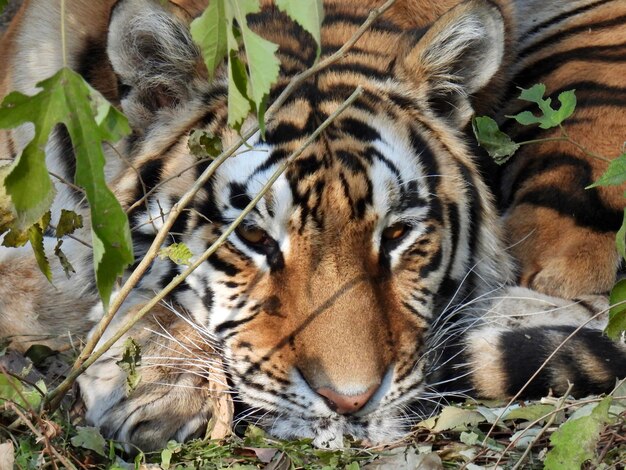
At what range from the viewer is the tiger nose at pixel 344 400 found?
2.04 meters

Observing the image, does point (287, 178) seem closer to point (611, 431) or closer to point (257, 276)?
point (257, 276)

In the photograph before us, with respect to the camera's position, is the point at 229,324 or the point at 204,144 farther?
the point at 229,324

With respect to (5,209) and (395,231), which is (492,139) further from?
(5,209)

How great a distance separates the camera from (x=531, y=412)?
2189mm

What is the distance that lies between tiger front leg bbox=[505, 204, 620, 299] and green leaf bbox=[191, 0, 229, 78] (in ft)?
4.69

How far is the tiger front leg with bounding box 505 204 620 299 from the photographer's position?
2674mm

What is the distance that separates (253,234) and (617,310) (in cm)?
82

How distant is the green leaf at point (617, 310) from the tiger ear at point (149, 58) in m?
1.13

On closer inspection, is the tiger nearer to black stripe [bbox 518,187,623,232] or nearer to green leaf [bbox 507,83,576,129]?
black stripe [bbox 518,187,623,232]

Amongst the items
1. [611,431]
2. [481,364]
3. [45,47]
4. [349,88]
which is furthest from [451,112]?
[45,47]

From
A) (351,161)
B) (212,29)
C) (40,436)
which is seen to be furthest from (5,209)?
(351,161)

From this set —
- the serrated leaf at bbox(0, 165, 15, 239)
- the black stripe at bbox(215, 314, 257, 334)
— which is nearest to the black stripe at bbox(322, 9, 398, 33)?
the black stripe at bbox(215, 314, 257, 334)

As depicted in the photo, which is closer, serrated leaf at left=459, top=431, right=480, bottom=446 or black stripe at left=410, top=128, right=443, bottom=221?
serrated leaf at left=459, top=431, right=480, bottom=446

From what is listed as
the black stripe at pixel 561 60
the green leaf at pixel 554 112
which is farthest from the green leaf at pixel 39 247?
the black stripe at pixel 561 60
